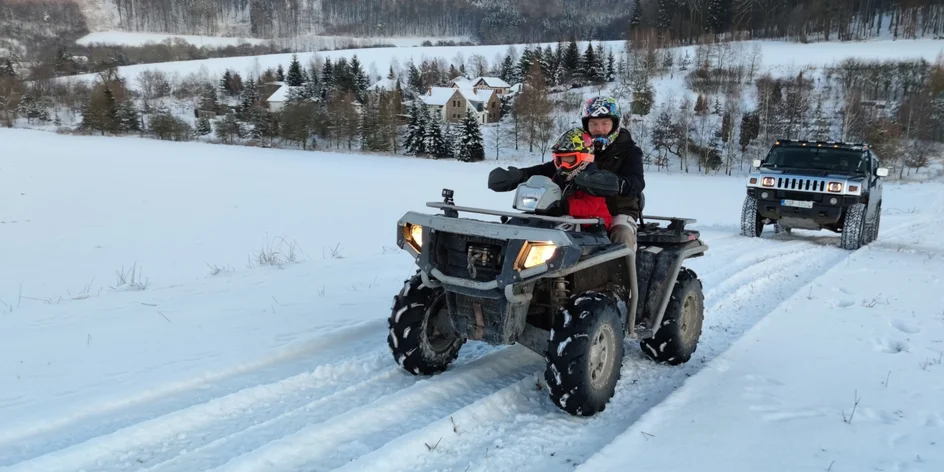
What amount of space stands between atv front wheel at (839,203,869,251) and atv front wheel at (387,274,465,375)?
9.57 meters

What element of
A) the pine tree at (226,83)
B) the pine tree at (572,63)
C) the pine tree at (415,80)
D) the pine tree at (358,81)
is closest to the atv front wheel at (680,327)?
the pine tree at (572,63)

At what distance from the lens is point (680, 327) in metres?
4.78

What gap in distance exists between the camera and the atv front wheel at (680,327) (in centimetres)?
469

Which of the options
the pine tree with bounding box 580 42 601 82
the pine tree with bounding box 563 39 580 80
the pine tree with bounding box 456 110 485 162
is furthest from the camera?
the pine tree with bounding box 563 39 580 80

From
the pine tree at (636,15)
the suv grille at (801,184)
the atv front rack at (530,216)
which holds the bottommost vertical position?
the suv grille at (801,184)

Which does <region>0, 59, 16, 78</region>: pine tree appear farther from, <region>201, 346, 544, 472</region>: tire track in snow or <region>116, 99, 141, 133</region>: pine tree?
<region>201, 346, 544, 472</region>: tire track in snow

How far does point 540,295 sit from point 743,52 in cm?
8028

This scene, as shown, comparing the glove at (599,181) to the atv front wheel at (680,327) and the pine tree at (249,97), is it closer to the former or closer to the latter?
the atv front wheel at (680,327)

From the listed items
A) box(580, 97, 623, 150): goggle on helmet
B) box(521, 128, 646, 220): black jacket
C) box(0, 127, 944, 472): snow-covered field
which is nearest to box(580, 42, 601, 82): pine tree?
box(0, 127, 944, 472): snow-covered field

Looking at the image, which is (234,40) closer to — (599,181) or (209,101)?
(209,101)

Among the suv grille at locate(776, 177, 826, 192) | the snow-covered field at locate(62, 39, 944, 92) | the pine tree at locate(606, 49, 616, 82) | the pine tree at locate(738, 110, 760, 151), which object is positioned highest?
the snow-covered field at locate(62, 39, 944, 92)

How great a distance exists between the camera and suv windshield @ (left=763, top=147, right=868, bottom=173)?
478 inches

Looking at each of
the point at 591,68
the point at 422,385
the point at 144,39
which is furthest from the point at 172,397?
the point at 144,39

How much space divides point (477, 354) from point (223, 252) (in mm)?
11482
